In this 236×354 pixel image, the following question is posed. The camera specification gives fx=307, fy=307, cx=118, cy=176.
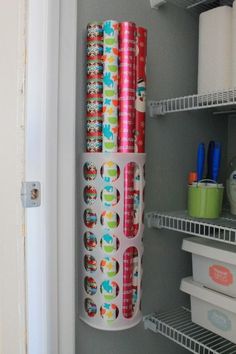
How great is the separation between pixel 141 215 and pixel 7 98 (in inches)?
16.4

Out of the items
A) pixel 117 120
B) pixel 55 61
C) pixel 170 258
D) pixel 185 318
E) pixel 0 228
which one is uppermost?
pixel 55 61

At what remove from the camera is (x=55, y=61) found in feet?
2.19

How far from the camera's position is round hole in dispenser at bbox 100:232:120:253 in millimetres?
702

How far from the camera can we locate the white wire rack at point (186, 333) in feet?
2.53

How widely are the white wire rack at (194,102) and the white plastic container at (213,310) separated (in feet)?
1.55

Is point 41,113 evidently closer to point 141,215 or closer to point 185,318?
point 141,215

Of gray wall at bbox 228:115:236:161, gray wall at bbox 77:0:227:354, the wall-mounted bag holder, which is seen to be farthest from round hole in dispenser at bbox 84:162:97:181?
gray wall at bbox 228:115:236:161

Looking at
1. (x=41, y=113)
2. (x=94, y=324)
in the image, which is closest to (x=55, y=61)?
(x=41, y=113)

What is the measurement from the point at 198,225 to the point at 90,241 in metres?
0.28

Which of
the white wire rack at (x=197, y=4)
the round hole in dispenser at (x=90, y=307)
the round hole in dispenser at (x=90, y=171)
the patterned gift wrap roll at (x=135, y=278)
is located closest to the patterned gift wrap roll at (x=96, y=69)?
the round hole in dispenser at (x=90, y=171)

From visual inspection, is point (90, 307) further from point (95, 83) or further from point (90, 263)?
point (95, 83)

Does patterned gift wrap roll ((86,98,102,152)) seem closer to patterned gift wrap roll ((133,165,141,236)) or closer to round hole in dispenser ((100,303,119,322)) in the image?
patterned gift wrap roll ((133,165,141,236))

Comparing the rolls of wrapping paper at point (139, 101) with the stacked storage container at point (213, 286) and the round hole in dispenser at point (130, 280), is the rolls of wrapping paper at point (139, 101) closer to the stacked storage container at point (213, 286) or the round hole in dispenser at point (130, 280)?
the round hole in dispenser at point (130, 280)

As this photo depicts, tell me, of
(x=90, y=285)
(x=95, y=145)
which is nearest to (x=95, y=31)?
(x=95, y=145)
